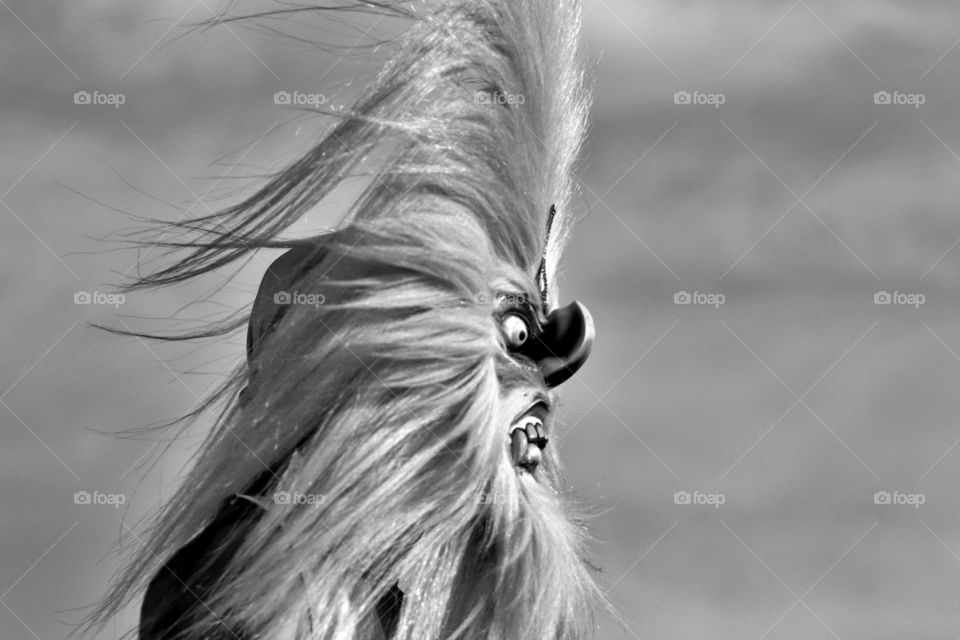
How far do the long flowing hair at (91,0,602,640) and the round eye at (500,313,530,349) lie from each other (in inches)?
1.6

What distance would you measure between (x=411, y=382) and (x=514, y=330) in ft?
1.21

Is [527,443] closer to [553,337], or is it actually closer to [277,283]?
[553,337]

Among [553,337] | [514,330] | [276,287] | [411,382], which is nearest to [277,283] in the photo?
[276,287]

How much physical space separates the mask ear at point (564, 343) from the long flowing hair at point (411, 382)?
0.09 m

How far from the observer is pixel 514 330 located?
312cm

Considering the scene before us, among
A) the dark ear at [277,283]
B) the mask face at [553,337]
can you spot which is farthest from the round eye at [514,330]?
the dark ear at [277,283]

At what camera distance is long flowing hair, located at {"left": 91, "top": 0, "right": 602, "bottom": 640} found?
2688 millimetres

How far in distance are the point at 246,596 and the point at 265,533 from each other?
0.13 meters

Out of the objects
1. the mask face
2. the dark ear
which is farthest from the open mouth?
the dark ear

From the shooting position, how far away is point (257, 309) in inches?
115

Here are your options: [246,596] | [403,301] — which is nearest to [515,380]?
[403,301]

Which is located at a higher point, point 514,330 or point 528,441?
point 514,330

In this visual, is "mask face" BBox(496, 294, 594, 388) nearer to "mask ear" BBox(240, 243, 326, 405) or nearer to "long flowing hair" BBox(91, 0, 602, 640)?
"long flowing hair" BBox(91, 0, 602, 640)

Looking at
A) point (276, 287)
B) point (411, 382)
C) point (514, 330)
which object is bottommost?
point (411, 382)
